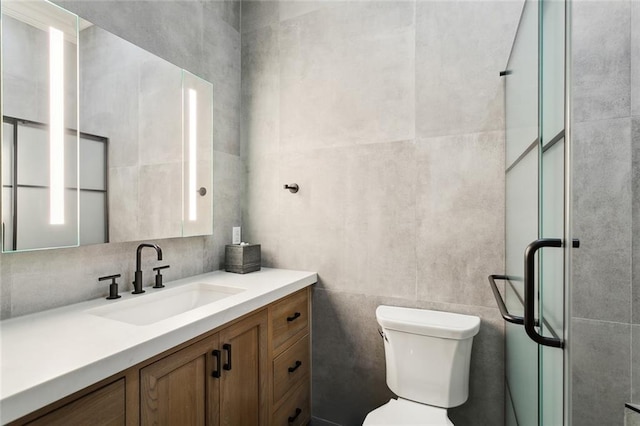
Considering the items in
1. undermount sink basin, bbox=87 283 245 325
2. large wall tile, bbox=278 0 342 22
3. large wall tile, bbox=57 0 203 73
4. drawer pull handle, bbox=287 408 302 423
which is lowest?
drawer pull handle, bbox=287 408 302 423

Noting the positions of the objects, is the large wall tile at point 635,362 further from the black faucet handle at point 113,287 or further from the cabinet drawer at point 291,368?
the black faucet handle at point 113,287

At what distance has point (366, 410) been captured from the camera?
1.76 meters

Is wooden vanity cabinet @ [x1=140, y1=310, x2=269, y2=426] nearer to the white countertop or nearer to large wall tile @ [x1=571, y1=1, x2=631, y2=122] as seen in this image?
the white countertop

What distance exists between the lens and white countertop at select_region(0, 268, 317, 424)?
0.68 metres

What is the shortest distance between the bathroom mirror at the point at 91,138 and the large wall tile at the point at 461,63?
122 cm

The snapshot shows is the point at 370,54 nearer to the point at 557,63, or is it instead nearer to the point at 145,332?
the point at 557,63

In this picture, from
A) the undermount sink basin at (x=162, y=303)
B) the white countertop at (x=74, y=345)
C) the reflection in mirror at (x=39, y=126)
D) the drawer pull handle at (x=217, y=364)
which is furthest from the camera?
the undermount sink basin at (x=162, y=303)

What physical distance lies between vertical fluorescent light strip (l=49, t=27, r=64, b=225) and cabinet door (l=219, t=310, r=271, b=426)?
756mm

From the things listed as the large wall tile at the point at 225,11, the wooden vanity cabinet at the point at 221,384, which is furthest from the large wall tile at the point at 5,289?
the large wall tile at the point at 225,11

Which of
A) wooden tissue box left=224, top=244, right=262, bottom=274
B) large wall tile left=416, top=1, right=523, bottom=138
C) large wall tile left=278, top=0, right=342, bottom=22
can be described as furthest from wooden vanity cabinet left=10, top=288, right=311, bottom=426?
large wall tile left=278, top=0, right=342, bottom=22

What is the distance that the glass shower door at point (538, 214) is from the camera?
2.33ft

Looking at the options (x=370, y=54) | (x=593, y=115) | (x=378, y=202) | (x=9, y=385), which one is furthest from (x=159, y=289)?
(x=593, y=115)

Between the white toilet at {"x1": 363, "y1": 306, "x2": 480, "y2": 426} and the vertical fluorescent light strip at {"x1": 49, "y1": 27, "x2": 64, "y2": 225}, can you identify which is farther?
the white toilet at {"x1": 363, "y1": 306, "x2": 480, "y2": 426}

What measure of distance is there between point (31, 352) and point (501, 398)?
179 cm
